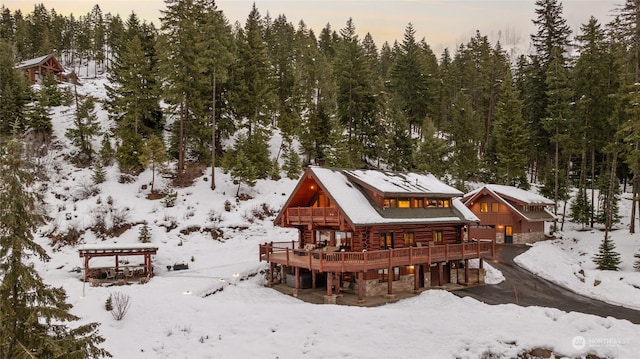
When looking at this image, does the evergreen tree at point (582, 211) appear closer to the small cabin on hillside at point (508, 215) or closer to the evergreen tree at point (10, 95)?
the small cabin on hillside at point (508, 215)

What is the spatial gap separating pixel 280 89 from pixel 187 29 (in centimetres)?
2261

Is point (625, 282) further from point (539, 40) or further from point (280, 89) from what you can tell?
point (280, 89)

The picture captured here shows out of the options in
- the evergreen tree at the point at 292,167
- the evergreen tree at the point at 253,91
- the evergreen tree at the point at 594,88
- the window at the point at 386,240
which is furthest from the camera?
the evergreen tree at the point at 292,167

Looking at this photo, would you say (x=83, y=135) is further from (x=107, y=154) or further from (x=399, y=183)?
(x=399, y=183)

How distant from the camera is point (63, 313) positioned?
10500 mm

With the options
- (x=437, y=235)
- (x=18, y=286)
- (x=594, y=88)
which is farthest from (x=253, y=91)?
(x=18, y=286)

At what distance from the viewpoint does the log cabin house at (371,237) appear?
2450 centimetres

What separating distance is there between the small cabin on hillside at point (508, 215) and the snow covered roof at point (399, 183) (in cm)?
1564

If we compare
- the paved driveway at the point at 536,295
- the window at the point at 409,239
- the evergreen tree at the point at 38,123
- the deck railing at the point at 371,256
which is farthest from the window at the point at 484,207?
the evergreen tree at the point at 38,123

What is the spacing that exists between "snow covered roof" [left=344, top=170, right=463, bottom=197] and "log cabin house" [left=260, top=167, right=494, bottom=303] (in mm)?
81

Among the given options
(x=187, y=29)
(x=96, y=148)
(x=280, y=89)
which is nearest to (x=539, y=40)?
(x=280, y=89)

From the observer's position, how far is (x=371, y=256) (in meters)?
23.9

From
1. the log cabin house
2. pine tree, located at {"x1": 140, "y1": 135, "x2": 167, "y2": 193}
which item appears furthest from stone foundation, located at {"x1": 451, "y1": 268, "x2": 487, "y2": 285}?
pine tree, located at {"x1": 140, "y1": 135, "x2": 167, "y2": 193}

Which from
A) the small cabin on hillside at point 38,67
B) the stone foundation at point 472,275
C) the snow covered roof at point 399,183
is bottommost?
the stone foundation at point 472,275
